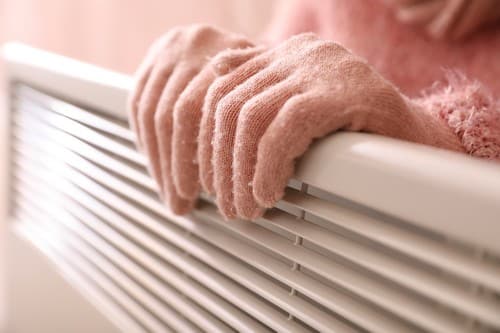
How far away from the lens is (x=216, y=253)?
0.50 metres

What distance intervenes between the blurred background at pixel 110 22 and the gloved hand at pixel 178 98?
74 centimetres

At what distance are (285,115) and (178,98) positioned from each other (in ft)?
0.53

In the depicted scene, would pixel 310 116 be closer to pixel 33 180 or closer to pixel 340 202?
pixel 340 202

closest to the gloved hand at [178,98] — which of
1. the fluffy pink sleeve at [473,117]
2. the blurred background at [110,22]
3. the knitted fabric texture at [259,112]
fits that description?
the knitted fabric texture at [259,112]

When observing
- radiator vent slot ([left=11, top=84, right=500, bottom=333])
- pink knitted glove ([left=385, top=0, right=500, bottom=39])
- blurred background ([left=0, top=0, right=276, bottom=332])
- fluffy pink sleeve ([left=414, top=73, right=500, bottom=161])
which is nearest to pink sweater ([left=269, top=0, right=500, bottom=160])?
pink knitted glove ([left=385, top=0, right=500, bottom=39])

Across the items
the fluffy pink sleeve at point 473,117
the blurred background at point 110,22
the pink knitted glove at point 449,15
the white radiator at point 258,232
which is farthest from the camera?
the blurred background at point 110,22

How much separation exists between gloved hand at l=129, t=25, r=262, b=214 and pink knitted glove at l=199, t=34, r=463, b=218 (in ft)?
0.09

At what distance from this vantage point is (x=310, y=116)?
1.07ft

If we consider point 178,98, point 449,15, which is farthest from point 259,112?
point 449,15

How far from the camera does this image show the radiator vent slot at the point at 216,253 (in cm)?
31

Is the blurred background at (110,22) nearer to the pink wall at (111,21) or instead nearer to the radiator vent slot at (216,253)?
the pink wall at (111,21)

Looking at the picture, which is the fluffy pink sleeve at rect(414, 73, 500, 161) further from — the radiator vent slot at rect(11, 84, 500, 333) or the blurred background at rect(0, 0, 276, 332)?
the blurred background at rect(0, 0, 276, 332)

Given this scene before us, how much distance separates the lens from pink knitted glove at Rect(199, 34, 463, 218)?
13.0 inches

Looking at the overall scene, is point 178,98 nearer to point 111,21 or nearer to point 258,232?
point 258,232
